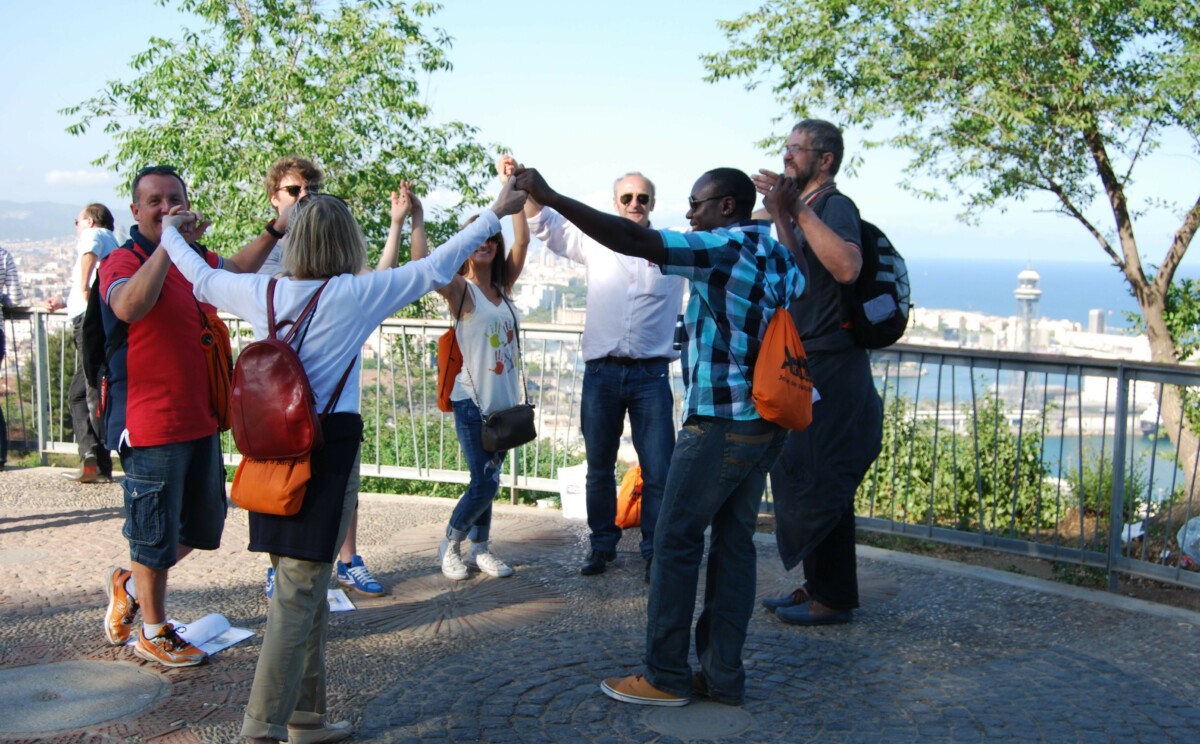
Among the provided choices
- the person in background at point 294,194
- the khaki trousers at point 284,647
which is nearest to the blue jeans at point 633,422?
the person in background at point 294,194

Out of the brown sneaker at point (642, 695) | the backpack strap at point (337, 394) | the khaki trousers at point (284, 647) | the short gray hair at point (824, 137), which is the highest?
the short gray hair at point (824, 137)

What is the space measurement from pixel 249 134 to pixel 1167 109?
11.1 meters

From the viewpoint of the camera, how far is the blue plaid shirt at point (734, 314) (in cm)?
384

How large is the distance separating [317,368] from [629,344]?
248cm

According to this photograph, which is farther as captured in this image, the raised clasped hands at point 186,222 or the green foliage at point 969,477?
the green foliage at point 969,477

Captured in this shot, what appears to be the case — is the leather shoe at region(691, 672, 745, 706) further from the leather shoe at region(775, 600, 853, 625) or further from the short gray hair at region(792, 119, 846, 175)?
the short gray hair at region(792, 119, 846, 175)

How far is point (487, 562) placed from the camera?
589 cm

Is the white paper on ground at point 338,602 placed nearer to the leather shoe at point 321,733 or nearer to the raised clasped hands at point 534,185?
the leather shoe at point 321,733

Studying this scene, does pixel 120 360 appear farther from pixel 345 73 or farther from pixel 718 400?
pixel 345 73

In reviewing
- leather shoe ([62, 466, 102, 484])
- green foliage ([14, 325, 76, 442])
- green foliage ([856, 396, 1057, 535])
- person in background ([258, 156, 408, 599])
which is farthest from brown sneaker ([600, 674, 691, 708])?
green foliage ([14, 325, 76, 442])

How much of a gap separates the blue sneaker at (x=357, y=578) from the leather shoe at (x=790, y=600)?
A: 77.4 inches

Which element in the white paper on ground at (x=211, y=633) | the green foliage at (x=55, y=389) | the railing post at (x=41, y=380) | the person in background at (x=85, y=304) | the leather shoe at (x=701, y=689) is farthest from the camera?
the green foliage at (x=55, y=389)

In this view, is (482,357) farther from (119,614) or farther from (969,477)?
(969,477)

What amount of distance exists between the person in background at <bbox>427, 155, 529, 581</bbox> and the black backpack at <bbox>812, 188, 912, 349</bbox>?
5.61 ft
